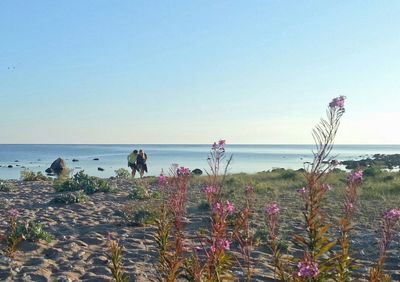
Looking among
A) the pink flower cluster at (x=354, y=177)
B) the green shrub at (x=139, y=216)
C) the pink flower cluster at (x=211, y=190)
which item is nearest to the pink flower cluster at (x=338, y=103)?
the pink flower cluster at (x=211, y=190)

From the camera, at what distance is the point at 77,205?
11414 millimetres

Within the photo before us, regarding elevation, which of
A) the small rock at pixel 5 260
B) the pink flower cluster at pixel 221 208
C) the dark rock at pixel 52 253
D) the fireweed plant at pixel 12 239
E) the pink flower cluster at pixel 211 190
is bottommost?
the dark rock at pixel 52 253

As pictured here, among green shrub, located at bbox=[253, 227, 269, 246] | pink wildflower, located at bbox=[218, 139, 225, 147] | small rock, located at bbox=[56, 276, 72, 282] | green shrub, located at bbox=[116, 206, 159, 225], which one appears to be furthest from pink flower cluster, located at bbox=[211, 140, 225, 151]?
green shrub, located at bbox=[116, 206, 159, 225]

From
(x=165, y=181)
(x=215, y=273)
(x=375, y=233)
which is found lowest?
(x=375, y=233)

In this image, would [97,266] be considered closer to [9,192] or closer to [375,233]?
[375,233]

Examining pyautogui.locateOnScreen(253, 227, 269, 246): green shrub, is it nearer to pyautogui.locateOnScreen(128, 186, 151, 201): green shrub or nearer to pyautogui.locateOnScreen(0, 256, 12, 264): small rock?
pyautogui.locateOnScreen(0, 256, 12, 264): small rock

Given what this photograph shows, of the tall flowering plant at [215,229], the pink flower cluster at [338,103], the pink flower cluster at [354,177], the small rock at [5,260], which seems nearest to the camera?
the tall flowering plant at [215,229]

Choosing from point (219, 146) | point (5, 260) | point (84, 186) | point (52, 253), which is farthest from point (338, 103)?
point (84, 186)

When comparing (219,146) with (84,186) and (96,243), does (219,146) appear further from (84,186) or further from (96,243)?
(84,186)

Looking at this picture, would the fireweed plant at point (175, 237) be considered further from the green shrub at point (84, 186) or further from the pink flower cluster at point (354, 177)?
the green shrub at point (84, 186)

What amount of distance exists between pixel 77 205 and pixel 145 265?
5560mm

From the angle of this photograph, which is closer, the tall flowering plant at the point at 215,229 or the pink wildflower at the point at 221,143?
the tall flowering plant at the point at 215,229

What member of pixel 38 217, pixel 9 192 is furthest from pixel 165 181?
pixel 9 192

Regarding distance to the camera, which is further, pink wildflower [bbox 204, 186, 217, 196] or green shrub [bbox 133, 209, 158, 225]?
green shrub [bbox 133, 209, 158, 225]
